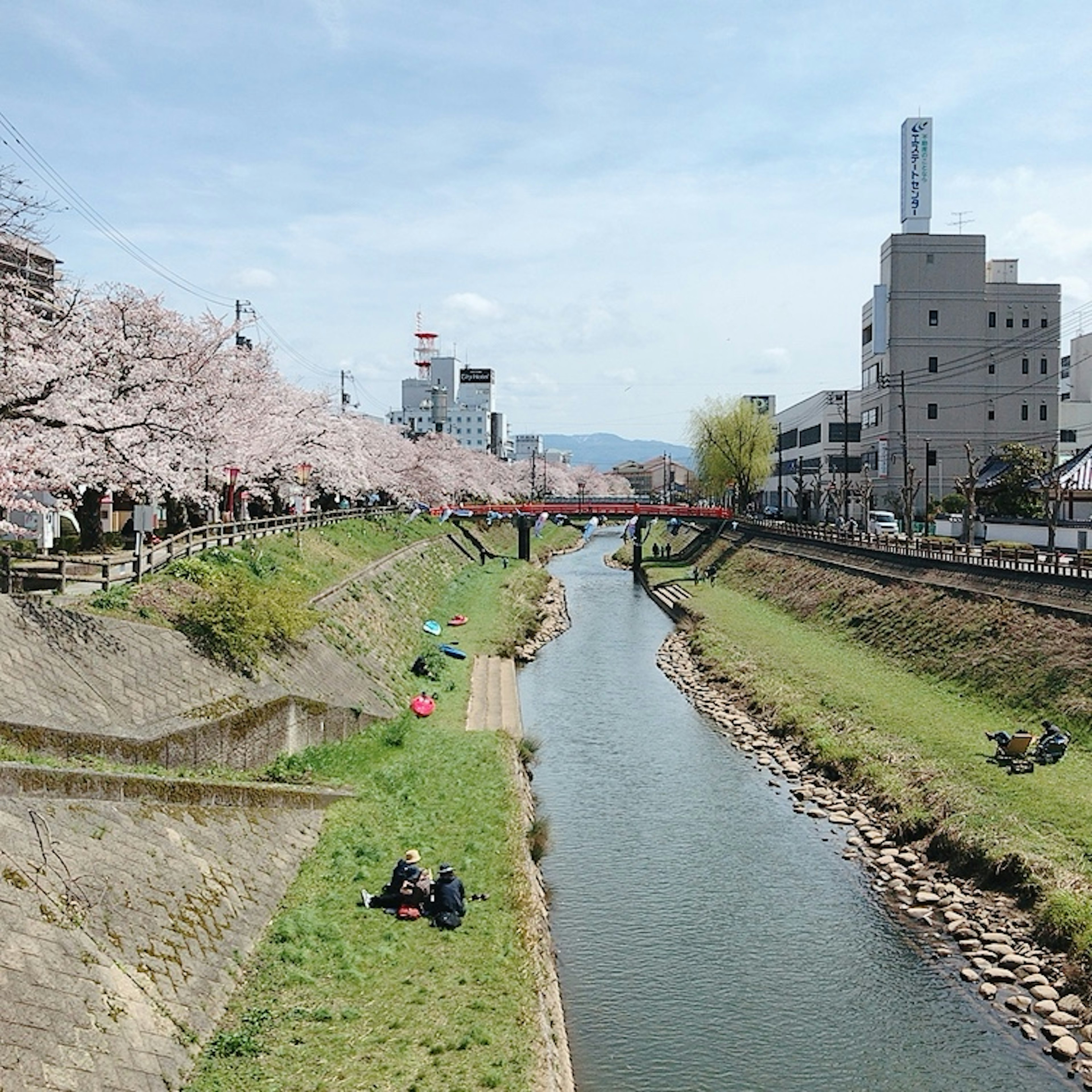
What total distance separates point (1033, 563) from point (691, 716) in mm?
12436

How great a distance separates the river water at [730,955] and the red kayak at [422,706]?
135 inches

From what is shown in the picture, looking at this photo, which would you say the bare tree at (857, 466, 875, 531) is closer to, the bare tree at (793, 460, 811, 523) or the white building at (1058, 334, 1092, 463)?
the bare tree at (793, 460, 811, 523)

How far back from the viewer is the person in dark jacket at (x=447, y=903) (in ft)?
51.5

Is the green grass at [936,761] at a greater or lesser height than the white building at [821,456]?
lesser

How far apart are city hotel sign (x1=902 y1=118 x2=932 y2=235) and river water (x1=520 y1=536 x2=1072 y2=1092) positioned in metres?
67.5

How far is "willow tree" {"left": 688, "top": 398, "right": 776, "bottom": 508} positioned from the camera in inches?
3632

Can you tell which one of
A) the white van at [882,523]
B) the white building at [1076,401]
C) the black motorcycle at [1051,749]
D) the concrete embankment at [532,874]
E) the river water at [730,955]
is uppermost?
the white building at [1076,401]

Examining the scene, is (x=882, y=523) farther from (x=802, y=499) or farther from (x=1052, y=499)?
(x=802, y=499)

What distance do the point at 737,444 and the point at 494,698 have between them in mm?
62720

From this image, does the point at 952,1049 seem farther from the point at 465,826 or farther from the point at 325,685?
the point at 325,685

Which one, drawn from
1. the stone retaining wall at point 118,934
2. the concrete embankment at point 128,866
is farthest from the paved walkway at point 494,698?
the stone retaining wall at point 118,934

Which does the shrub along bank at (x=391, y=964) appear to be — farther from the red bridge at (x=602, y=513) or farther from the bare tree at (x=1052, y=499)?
the red bridge at (x=602, y=513)

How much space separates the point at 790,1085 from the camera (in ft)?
47.0

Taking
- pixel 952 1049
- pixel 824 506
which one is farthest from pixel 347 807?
pixel 824 506
